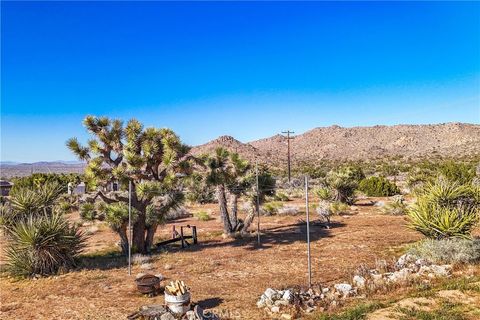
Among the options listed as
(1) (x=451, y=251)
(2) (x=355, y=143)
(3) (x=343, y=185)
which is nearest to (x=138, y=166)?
(1) (x=451, y=251)

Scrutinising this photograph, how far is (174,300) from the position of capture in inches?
343

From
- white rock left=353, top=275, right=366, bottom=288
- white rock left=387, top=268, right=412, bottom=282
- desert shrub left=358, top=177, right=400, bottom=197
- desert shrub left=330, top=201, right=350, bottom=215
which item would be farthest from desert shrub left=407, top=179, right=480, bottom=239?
desert shrub left=358, top=177, right=400, bottom=197

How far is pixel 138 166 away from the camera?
15.7m

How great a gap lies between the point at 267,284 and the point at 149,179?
7.18 metres

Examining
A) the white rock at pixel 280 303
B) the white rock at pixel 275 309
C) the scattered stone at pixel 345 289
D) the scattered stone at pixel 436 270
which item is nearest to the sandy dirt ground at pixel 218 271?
the white rock at pixel 275 309

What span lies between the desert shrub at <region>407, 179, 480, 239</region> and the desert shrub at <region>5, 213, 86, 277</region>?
11.8 meters

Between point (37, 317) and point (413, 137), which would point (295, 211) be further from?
point (413, 137)

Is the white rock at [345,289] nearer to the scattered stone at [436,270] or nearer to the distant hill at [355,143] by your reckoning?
the scattered stone at [436,270]

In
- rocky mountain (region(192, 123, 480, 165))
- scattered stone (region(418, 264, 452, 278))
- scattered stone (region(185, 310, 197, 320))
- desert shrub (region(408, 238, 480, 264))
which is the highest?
rocky mountain (region(192, 123, 480, 165))

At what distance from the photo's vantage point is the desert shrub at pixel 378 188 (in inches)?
1404

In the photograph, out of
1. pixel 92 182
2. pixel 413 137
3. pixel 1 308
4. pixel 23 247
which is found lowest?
pixel 1 308

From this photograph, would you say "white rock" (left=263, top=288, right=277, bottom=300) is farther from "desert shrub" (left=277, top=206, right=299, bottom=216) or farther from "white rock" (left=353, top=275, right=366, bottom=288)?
"desert shrub" (left=277, top=206, right=299, bottom=216)

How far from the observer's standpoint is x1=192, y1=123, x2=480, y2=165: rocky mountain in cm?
10506

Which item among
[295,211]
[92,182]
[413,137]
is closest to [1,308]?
[92,182]
